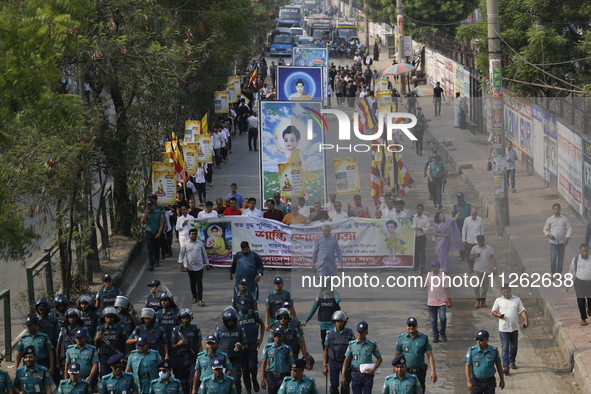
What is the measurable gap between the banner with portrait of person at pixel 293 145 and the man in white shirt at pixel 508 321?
6821 mm

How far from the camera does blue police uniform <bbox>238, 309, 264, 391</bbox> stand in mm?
12375

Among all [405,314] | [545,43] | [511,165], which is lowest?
[405,314]

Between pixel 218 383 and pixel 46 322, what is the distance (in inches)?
128

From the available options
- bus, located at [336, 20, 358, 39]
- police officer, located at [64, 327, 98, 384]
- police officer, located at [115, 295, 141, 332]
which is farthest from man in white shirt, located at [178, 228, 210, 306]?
bus, located at [336, 20, 358, 39]

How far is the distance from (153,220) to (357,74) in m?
28.2

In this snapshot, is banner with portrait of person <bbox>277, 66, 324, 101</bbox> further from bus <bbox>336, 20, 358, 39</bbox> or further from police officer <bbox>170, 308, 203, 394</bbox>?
bus <bbox>336, 20, 358, 39</bbox>

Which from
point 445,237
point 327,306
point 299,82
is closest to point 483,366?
point 327,306

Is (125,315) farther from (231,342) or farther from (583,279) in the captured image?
(583,279)

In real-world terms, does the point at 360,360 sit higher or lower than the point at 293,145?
lower

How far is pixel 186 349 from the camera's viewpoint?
12.0m

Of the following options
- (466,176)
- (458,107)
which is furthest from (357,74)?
(466,176)

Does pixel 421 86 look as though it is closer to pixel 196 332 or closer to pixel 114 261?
pixel 114 261

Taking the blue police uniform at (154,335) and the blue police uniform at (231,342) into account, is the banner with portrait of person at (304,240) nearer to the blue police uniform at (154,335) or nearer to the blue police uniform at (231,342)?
the blue police uniform at (231,342)

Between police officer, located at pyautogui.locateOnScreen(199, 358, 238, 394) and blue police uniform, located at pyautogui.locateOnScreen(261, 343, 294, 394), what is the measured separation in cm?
96
